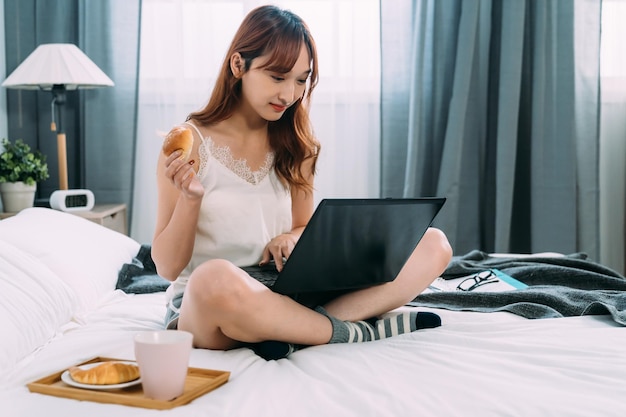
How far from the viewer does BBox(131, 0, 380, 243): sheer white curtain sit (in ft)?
10.9

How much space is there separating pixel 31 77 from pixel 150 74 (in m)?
0.62

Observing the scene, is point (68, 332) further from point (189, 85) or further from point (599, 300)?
point (189, 85)

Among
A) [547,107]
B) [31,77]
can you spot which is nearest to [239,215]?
[31,77]

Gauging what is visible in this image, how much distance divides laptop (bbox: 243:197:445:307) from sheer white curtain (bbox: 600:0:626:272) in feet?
7.50

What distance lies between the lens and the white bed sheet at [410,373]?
106cm

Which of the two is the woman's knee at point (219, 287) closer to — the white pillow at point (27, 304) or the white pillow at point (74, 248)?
the white pillow at point (27, 304)

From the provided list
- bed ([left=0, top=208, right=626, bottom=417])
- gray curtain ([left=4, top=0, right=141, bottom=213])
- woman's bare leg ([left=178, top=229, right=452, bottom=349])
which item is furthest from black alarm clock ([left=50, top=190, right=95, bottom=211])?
woman's bare leg ([left=178, top=229, right=452, bottom=349])

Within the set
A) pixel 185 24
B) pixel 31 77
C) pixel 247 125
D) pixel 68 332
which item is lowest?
pixel 68 332

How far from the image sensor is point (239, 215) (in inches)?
65.6

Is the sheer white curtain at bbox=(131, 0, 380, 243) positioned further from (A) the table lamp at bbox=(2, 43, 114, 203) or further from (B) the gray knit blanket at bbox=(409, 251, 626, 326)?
(B) the gray knit blanket at bbox=(409, 251, 626, 326)

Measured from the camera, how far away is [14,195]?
2789 mm

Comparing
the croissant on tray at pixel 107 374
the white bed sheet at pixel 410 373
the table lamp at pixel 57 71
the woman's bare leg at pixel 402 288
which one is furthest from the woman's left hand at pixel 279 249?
the table lamp at pixel 57 71

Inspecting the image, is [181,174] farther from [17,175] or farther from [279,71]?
[17,175]

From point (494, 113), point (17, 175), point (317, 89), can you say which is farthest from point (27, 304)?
point (494, 113)
